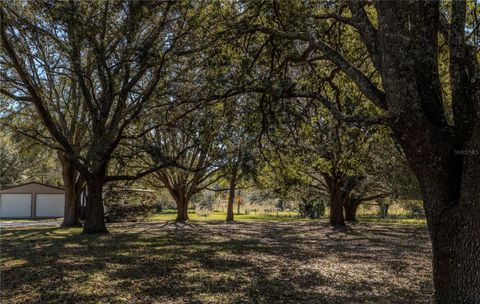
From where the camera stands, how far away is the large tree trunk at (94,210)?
565 inches

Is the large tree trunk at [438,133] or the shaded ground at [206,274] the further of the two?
the shaded ground at [206,274]

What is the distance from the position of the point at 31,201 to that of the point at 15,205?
130cm

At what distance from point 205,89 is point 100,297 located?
621cm

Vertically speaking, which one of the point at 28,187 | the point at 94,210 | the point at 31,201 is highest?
the point at 28,187

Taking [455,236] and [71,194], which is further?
[71,194]

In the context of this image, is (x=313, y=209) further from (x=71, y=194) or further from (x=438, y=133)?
(x=438, y=133)

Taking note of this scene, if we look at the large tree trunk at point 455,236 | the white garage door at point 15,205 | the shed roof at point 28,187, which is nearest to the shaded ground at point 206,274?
the large tree trunk at point 455,236

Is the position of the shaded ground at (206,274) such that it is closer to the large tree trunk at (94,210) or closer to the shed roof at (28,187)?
the large tree trunk at (94,210)

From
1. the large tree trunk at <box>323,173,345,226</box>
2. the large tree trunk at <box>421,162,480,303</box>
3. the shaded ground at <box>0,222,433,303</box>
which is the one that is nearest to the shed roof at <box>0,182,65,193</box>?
the large tree trunk at <box>323,173,345,226</box>

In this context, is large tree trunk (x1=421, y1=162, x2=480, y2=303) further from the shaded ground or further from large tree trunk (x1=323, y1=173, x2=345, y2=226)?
large tree trunk (x1=323, y1=173, x2=345, y2=226)

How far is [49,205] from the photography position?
34.8 metres

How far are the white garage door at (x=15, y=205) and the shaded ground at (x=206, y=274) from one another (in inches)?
1018

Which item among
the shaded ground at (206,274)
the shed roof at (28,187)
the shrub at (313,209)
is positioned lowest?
the shrub at (313,209)

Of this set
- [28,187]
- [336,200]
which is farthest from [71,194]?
[28,187]
